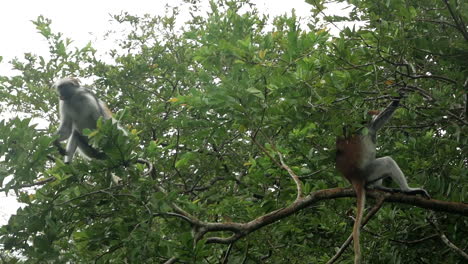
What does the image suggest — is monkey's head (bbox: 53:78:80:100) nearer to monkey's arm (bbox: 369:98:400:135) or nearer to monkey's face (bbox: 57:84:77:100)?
monkey's face (bbox: 57:84:77:100)

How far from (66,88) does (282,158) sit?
10.1 ft

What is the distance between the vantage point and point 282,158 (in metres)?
3.44

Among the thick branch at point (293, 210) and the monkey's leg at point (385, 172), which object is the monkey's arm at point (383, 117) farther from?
the thick branch at point (293, 210)

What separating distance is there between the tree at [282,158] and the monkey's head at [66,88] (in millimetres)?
1812

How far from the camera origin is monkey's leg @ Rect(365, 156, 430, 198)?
11.7 ft

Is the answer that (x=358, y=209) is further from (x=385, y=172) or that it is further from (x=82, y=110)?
(x=82, y=110)

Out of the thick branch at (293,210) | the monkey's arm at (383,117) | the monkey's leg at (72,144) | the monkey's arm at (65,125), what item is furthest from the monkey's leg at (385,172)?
the monkey's arm at (65,125)

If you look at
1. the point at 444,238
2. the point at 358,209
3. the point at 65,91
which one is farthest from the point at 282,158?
the point at 65,91

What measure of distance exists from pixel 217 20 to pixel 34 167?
1.60 metres

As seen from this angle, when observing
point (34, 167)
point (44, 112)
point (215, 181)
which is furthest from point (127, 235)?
point (44, 112)

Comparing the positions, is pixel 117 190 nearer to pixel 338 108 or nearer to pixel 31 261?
pixel 31 261

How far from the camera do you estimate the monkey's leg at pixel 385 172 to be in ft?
11.7

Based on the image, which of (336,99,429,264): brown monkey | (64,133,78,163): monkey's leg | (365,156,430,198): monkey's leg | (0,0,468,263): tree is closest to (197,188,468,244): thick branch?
(0,0,468,263): tree

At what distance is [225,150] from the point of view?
5555 mm
